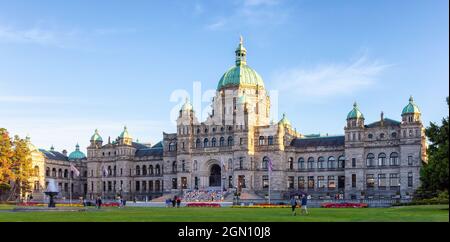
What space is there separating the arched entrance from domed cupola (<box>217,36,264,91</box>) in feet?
55.4

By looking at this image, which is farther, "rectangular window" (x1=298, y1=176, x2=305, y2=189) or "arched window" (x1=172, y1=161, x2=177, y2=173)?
"arched window" (x1=172, y1=161, x2=177, y2=173)

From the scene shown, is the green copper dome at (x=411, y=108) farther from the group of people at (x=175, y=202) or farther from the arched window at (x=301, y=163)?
the group of people at (x=175, y=202)

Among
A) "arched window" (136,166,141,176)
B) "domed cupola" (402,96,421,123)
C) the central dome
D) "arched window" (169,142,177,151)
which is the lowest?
"arched window" (136,166,141,176)

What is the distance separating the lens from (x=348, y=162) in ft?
375

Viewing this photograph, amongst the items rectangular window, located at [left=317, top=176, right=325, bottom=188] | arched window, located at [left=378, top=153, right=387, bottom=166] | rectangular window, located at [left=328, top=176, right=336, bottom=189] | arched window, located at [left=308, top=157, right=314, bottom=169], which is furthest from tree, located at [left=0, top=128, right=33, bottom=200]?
arched window, located at [left=378, top=153, right=387, bottom=166]

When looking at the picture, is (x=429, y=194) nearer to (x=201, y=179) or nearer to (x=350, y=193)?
(x=350, y=193)

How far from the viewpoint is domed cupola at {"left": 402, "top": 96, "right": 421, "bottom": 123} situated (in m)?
107

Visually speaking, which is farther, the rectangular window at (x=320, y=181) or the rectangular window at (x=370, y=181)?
the rectangular window at (x=320, y=181)

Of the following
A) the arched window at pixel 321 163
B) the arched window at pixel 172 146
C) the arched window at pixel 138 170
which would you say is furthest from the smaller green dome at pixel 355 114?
the arched window at pixel 138 170

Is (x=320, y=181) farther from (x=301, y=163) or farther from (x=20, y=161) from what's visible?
(x=20, y=161)

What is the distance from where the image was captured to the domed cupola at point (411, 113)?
107m

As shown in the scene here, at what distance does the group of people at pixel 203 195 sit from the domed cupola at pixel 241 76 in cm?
2286

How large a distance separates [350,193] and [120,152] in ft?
167

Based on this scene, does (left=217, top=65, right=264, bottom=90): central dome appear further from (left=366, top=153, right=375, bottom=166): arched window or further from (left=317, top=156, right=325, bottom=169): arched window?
(left=366, top=153, right=375, bottom=166): arched window
